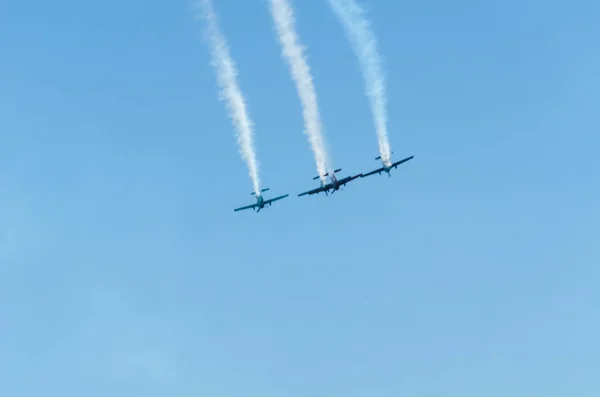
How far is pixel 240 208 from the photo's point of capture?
113625mm

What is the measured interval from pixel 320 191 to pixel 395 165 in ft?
26.4

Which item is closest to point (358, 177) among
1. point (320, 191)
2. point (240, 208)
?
point (320, 191)

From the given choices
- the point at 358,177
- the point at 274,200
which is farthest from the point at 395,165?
the point at 274,200

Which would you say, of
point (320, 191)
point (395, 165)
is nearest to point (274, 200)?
point (320, 191)

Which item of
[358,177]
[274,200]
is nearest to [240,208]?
[274,200]

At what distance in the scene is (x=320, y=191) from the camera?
107688mm

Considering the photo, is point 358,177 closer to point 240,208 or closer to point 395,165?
point 395,165

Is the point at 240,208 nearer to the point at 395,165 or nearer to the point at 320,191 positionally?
the point at 320,191

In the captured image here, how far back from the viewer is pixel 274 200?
4309 inches

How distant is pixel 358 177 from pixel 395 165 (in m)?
4.40

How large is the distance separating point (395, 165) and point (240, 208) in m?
17.5

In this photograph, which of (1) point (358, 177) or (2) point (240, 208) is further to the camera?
(2) point (240, 208)

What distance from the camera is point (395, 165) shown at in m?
108

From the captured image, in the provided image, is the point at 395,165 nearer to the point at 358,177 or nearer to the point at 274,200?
the point at 358,177
